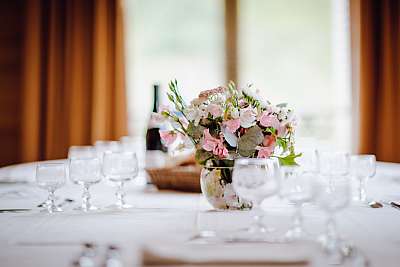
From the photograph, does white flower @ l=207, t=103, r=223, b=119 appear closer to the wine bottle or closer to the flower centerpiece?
the flower centerpiece

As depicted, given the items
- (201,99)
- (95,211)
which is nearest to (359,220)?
(201,99)

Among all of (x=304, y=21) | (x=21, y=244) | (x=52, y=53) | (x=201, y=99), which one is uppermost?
(x=304, y=21)

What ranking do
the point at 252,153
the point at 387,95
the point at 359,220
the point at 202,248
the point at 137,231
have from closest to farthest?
1. the point at 202,248
2. the point at 137,231
3. the point at 359,220
4. the point at 252,153
5. the point at 387,95

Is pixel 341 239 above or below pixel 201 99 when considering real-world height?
below

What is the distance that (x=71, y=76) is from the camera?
3670mm

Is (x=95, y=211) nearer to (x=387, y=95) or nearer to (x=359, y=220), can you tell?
(x=359, y=220)

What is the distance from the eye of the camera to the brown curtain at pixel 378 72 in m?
3.53

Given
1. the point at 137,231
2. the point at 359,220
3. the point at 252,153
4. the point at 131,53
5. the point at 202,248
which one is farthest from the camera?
the point at 131,53

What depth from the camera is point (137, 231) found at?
3.90 feet

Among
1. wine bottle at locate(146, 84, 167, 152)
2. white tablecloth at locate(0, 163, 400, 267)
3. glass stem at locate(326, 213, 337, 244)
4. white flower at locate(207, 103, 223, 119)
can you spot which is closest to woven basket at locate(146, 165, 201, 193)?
white tablecloth at locate(0, 163, 400, 267)

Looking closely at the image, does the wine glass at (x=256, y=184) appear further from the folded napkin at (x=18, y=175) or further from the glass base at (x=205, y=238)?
the folded napkin at (x=18, y=175)

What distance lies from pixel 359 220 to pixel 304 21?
9.44 ft

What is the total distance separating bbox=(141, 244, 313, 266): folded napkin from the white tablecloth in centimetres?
3

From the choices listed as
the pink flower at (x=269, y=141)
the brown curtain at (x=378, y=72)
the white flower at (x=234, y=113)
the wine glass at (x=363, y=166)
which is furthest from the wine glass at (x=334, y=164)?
the brown curtain at (x=378, y=72)
